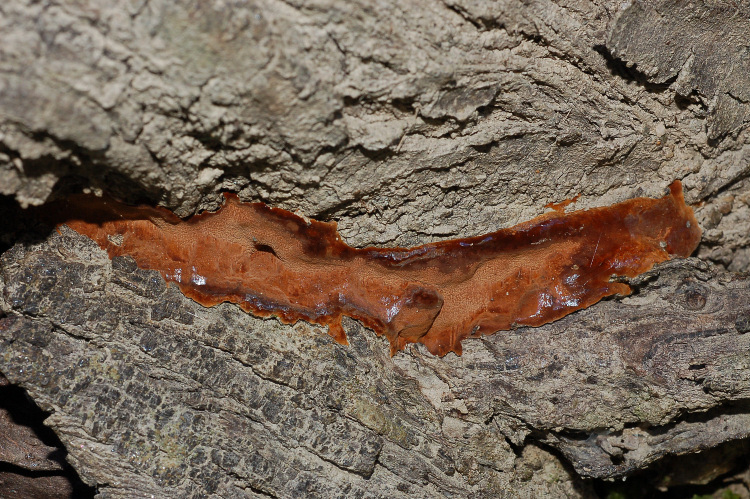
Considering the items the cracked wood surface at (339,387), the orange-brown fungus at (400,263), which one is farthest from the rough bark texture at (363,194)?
the orange-brown fungus at (400,263)

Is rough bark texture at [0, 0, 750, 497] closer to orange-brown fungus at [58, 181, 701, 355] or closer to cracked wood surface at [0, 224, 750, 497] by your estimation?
cracked wood surface at [0, 224, 750, 497]

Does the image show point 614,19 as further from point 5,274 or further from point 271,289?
point 5,274

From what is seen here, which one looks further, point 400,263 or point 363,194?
point 400,263

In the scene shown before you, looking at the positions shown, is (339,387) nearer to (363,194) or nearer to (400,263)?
(400,263)

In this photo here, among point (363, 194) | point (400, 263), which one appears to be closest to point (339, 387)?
point (400, 263)

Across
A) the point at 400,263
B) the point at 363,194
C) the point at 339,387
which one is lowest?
the point at 339,387

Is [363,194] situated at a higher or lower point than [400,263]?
higher
